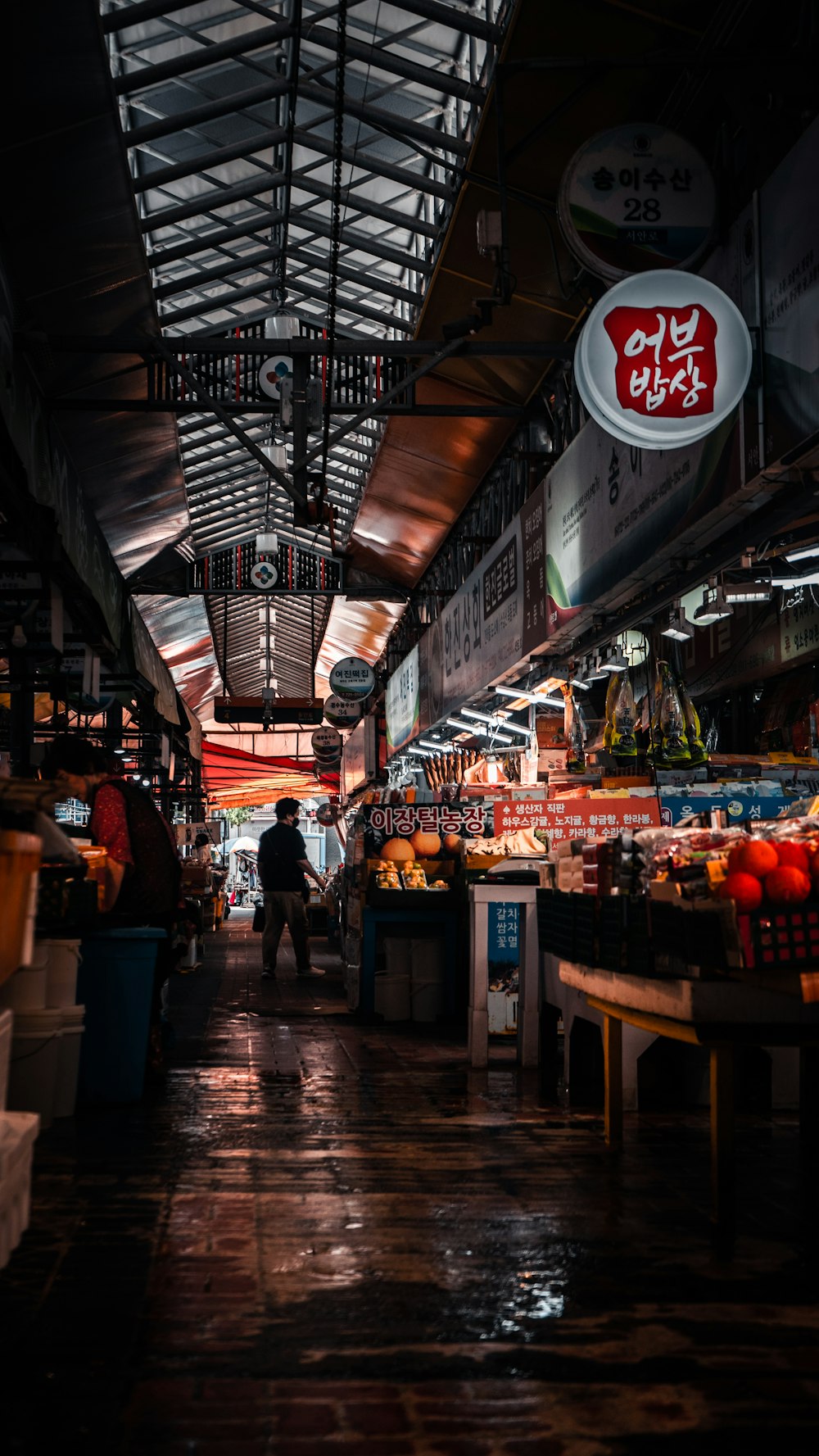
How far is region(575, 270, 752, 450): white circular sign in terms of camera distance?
221 inches

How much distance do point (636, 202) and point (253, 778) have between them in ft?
88.0

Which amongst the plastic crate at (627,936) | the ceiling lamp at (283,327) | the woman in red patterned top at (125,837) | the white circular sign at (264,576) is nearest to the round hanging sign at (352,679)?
the white circular sign at (264,576)

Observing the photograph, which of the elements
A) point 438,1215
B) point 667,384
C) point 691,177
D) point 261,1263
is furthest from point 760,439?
point 261,1263

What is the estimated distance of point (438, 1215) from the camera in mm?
4137

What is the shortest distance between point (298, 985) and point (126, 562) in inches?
214

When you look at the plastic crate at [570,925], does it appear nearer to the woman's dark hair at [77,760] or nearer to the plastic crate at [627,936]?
the plastic crate at [627,936]

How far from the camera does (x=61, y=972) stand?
220 inches

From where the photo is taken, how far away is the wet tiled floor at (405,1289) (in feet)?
8.47

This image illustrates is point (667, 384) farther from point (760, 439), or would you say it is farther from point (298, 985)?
point (298, 985)

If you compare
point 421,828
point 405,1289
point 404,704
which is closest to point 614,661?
point 421,828

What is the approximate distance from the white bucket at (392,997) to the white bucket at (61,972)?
4.27 metres

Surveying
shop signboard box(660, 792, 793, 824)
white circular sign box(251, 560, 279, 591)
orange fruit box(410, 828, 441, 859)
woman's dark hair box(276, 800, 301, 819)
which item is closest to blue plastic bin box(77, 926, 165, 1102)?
shop signboard box(660, 792, 793, 824)

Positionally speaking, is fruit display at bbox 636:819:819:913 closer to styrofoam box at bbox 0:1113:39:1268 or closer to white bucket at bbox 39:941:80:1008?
styrofoam box at bbox 0:1113:39:1268

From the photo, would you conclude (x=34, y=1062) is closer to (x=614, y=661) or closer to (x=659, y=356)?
(x=659, y=356)
